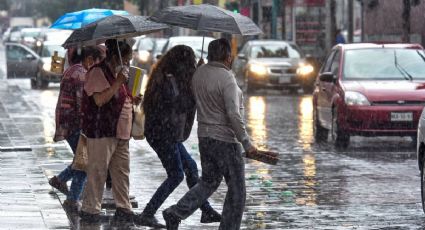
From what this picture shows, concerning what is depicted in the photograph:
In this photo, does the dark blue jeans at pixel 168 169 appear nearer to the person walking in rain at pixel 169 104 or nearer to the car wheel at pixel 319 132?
the person walking in rain at pixel 169 104

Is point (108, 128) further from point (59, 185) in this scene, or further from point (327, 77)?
point (327, 77)

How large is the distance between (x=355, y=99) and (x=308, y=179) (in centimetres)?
381

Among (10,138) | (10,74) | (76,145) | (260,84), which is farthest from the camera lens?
(10,74)

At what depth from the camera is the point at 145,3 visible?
73.9 metres

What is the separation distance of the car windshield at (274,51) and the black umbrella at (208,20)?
81.0 ft

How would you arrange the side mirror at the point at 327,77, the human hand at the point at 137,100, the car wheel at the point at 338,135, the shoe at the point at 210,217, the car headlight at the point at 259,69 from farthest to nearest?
1. the car headlight at the point at 259,69
2. the side mirror at the point at 327,77
3. the car wheel at the point at 338,135
4. the human hand at the point at 137,100
5. the shoe at the point at 210,217

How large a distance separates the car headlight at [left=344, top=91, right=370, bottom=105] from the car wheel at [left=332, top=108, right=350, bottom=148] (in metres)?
0.45

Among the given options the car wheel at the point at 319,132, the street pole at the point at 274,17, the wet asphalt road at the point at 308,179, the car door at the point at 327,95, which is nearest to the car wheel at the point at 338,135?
the wet asphalt road at the point at 308,179

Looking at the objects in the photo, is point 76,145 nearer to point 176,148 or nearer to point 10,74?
point 176,148

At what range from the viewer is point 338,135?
18.8 metres

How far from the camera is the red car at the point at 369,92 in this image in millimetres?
18234

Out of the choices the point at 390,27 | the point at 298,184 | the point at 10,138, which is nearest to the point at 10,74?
the point at 390,27

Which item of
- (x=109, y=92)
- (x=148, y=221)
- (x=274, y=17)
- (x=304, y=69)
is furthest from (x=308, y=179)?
(x=274, y=17)

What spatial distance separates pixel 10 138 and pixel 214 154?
394 inches
